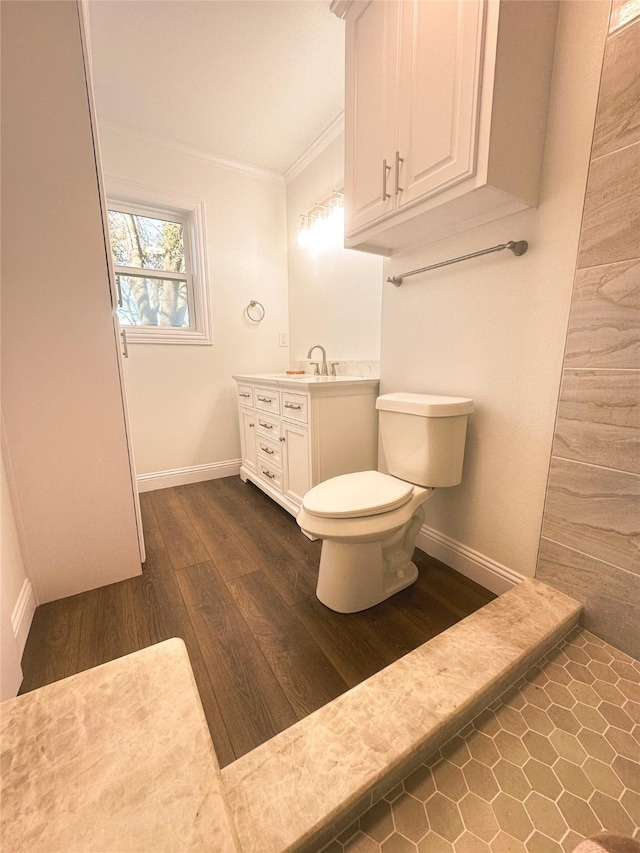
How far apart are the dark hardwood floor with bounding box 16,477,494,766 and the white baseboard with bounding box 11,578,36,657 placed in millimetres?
35

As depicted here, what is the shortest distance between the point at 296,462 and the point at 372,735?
125 cm

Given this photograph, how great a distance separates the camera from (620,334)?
3.33ft

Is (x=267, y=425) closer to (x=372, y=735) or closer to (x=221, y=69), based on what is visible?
(x=372, y=735)

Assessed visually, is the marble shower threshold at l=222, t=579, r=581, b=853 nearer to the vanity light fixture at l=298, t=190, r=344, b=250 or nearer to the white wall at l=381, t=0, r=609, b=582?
the white wall at l=381, t=0, r=609, b=582

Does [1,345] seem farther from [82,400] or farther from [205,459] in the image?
[205,459]

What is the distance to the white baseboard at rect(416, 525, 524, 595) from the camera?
1403mm

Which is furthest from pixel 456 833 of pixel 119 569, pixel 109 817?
pixel 119 569

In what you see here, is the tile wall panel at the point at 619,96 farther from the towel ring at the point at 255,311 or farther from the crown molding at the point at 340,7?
the towel ring at the point at 255,311

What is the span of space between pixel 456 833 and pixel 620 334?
1296mm

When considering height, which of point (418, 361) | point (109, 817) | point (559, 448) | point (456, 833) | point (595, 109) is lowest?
point (456, 833)

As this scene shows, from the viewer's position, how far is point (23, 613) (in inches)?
48.4

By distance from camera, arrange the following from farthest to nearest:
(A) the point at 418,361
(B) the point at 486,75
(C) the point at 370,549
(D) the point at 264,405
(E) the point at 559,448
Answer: (D) the point at 264,405 < (A) the point at 418,361 < (C) the point at 370,549 < (E) the point at 559,448 < (B) the point at 486,75

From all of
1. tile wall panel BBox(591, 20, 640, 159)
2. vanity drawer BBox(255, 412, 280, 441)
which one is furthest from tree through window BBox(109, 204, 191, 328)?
tile wall panel BBox(591, 20, 640, 159)

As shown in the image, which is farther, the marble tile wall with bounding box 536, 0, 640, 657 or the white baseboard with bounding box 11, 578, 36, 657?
the white baseboard with bounding box 11, 578, 36, 657
